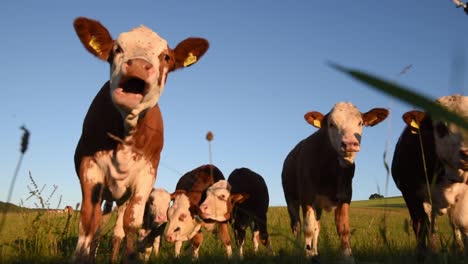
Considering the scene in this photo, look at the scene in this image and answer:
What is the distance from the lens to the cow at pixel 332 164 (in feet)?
24.6

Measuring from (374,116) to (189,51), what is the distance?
12.9ft

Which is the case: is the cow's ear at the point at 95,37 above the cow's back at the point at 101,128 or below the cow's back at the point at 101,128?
above

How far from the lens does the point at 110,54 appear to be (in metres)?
5.36

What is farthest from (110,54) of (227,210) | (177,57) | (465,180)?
(227,210)

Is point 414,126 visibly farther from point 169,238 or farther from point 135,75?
point 169,238

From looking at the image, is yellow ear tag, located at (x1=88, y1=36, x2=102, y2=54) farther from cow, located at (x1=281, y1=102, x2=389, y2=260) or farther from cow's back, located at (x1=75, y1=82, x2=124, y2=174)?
cow, located at (x1=281, y1=102, x2=389, y2=260)

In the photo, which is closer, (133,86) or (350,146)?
(133,86)

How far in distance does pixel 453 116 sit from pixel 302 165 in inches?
327

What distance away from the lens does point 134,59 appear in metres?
4.67

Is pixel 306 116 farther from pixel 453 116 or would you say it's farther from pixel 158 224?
pixel 453 116

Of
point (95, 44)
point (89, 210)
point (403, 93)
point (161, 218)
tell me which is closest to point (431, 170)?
point (89, 210)

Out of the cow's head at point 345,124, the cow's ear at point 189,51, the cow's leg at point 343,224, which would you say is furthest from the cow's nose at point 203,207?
the cow's ear at point 189,51

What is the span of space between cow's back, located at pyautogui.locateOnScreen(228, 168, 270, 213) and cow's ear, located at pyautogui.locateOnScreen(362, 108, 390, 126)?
3.83 m

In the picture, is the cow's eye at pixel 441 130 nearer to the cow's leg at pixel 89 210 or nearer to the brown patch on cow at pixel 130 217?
the brown patch on cow at pixel 130 217
